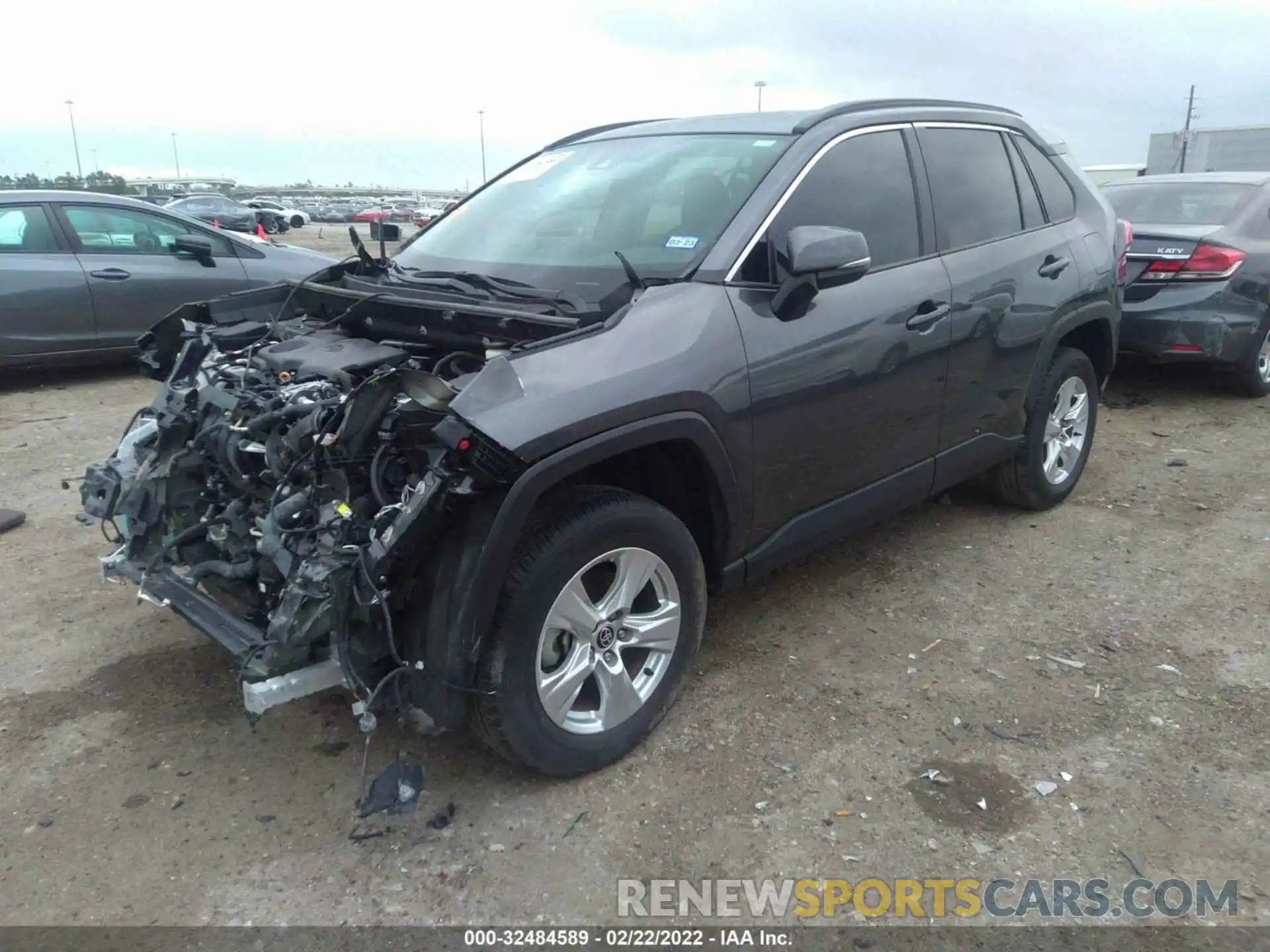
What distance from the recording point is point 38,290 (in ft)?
24.3

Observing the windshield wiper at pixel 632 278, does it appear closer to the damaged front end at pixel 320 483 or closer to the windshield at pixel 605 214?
the windshield at pixel 605 214

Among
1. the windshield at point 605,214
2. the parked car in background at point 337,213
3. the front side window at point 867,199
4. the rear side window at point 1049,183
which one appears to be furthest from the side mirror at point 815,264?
the parked car in background at point 337,213

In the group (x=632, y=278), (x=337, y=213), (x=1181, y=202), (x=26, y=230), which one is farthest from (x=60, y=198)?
(x=337, y=213)

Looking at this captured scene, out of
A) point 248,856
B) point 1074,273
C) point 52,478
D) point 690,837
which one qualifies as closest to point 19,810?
point 248,856

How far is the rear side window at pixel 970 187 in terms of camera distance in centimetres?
398

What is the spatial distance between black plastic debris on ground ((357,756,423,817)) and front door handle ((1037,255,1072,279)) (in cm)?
342

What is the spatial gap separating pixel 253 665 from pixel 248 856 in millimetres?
547

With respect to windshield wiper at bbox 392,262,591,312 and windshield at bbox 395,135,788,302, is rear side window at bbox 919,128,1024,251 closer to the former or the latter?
windshield at bbox 395,135,788,302

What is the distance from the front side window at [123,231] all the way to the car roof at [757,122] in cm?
491

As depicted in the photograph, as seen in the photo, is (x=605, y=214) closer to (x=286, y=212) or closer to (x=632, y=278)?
(x=632, y=278)

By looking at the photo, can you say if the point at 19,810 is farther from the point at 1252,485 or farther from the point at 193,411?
the point at 1252,485

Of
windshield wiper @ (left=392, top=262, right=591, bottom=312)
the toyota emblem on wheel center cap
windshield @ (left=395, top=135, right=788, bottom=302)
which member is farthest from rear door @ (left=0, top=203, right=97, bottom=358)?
the toyota emblem on wheel center cap

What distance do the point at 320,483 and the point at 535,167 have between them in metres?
2.20

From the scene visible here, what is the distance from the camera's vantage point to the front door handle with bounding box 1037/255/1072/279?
173 inches
